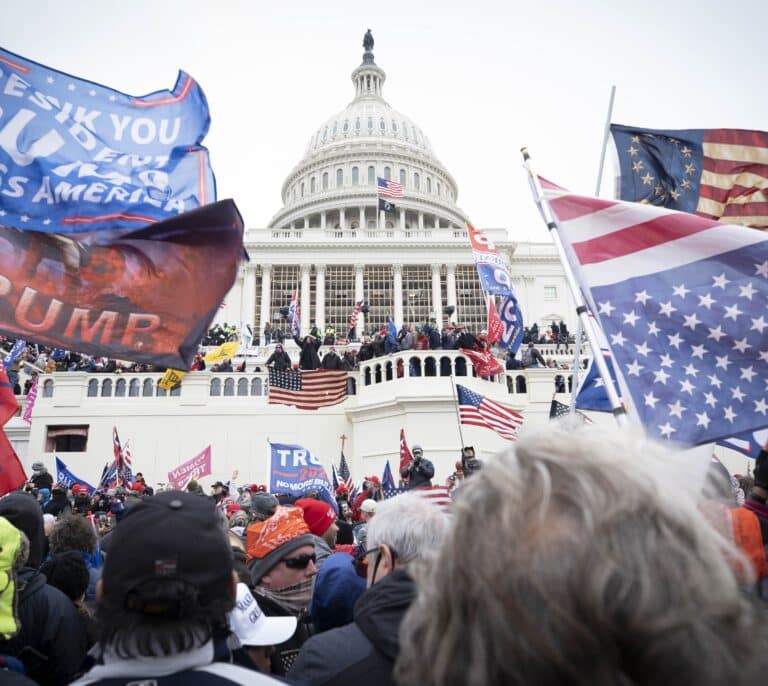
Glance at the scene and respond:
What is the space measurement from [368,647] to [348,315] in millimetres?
55431

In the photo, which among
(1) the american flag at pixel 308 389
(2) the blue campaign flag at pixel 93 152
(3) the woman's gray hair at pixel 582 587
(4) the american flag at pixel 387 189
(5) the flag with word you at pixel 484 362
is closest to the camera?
(3) the woman's gray hair at pixel 582 587

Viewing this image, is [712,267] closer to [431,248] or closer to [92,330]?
[92,330]

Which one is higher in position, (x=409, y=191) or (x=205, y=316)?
(x=409, y=191)

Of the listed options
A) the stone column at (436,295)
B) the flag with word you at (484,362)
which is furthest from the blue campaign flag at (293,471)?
the stone column at (436,295)

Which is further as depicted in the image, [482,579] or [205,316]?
[205,316]

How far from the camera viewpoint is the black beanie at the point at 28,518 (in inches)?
134

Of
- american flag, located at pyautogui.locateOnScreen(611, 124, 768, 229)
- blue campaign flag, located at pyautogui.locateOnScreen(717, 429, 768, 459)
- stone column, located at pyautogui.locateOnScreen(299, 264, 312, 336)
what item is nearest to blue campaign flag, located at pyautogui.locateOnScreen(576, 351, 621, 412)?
blue campaign flag, located at pyautogui.locateOnScreen(717, 429, 768, 459)

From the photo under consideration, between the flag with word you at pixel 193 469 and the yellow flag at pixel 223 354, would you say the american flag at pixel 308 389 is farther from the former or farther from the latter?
the yellow flag at pixel 223 354

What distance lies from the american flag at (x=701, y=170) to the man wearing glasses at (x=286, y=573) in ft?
14.6

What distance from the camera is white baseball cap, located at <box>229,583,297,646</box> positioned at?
2.36 meters

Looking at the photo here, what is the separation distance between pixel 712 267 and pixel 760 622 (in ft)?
12.4

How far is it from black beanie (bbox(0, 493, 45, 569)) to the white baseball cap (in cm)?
162

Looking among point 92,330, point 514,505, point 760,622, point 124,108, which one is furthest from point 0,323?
point 760,622

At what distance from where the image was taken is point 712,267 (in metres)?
4.18
